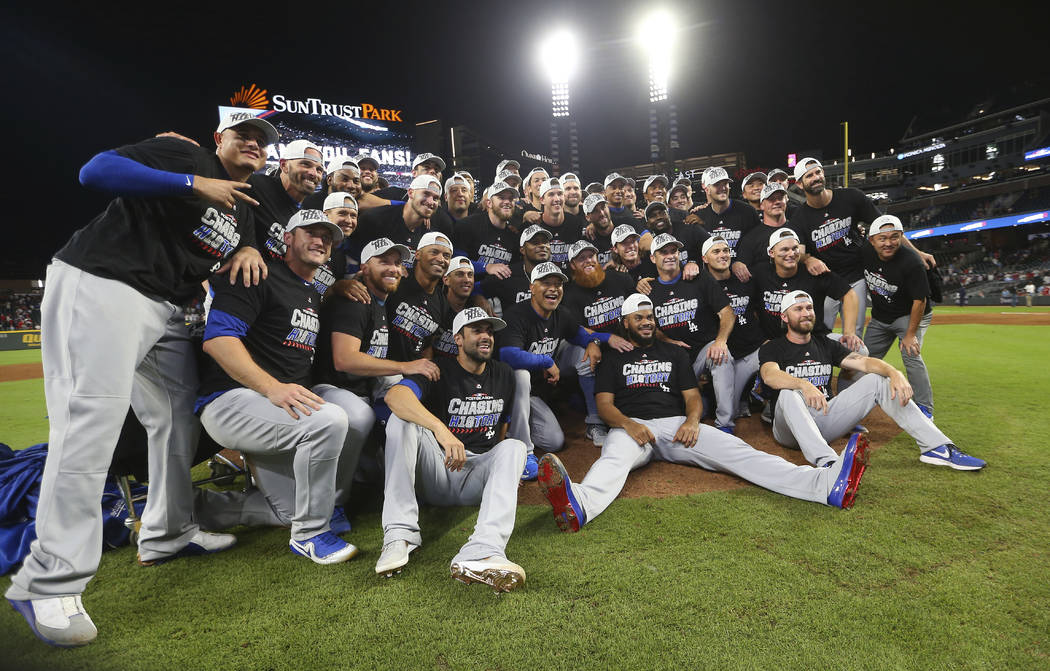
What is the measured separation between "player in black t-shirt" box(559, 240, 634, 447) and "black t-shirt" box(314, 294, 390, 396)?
2046 millimetres

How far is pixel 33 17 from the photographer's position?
28.3 m

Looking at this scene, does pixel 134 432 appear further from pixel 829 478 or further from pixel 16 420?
pixel 16 420

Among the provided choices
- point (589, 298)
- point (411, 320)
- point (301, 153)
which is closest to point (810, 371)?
point (589, 298)

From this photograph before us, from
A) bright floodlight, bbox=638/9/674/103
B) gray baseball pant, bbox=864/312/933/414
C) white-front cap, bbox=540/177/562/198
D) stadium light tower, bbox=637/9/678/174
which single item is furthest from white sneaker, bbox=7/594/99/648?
bright floodlight, bbox=638/9/674/103

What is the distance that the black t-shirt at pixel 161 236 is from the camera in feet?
8.00

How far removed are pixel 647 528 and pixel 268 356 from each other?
255 cm

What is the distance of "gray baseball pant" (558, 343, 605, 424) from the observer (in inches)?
201

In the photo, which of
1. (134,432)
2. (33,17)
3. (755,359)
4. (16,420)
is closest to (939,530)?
(755,359)

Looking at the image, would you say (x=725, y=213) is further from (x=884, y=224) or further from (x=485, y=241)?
(x=485, y=241)

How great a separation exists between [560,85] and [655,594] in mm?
33446

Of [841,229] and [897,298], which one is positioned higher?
[841,229]

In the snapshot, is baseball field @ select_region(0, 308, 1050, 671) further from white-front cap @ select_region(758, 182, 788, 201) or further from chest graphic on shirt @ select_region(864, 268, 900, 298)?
white-front cap @ select_region(758, 182, 788, 201)

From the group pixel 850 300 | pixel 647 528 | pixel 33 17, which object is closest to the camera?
pixel 647 528

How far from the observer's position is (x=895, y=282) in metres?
5.12
